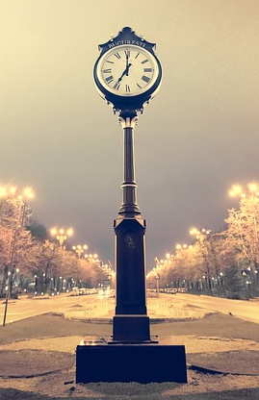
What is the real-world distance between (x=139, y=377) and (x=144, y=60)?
784cm

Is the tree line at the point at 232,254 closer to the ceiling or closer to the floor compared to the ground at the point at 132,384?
closer to the ceiling

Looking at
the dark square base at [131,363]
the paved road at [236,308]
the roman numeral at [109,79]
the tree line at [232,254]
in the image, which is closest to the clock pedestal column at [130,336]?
the dark square base at [131,363]

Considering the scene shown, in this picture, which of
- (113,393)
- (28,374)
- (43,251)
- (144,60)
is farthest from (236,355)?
(43,251)

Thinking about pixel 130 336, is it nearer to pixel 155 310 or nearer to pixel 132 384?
pixel 132 384

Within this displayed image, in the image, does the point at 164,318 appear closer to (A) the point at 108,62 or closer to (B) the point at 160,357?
(B) the point at 160,357

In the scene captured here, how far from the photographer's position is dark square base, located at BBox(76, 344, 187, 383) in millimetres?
6730

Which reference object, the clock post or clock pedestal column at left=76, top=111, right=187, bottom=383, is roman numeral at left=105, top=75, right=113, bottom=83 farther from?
clock pedestal column at left=76, top=111, right=187, bottom=383

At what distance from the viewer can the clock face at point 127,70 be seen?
9.07 m

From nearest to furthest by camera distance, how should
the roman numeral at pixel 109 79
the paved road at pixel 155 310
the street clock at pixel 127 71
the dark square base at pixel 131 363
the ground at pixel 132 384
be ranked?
1. the ground at pixel 132 384
2. the dark square base at pixel 131 363
3. the street clock at pixel 127 71
4. the roman numeral at pixel 109 79
5. the paved road at pixel 155 310

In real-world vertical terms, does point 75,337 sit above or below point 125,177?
below

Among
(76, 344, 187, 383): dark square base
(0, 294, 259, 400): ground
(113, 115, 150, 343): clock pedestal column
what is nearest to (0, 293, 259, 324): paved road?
(0, 294, 259, 400): ground

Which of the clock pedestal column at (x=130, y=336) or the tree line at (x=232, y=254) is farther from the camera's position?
the tree line at (x=232, y=254)

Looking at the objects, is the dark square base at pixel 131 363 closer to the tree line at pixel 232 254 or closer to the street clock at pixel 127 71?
the street clock at pixel 127 71

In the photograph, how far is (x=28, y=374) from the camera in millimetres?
7484
